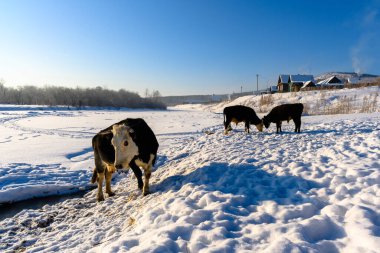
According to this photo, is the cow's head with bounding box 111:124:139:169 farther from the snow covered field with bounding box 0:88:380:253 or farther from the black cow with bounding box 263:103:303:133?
the black cow with bounding box 263:103:303:133

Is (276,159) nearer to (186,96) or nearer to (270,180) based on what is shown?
(270,180)

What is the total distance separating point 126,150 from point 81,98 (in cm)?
7852

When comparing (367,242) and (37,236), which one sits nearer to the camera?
(367,242)

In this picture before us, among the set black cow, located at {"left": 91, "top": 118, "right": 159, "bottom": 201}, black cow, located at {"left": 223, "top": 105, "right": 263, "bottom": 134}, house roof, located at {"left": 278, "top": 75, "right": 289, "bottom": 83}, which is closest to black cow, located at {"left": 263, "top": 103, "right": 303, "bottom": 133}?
black cow, located at {"left": 223, "top": 105, "right": 263, "bottom": 134}

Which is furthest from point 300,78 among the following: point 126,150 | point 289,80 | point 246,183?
point 126,150

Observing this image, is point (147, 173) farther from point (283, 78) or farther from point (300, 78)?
point (300, 78)

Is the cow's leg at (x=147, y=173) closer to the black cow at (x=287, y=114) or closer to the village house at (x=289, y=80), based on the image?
the black cow at (x=287, y=114)

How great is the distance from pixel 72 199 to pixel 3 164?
14.5 feet

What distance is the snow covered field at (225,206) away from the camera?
323cm

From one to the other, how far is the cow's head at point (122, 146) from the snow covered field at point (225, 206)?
932mm

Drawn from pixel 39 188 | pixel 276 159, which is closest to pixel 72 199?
pixel 39 188

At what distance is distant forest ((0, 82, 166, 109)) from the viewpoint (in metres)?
77.3

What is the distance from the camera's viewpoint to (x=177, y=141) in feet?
45.0

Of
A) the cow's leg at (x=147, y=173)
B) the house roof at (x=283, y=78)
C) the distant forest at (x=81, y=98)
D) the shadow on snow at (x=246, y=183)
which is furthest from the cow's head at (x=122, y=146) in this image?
the distant forest at (x=81, y=98)
